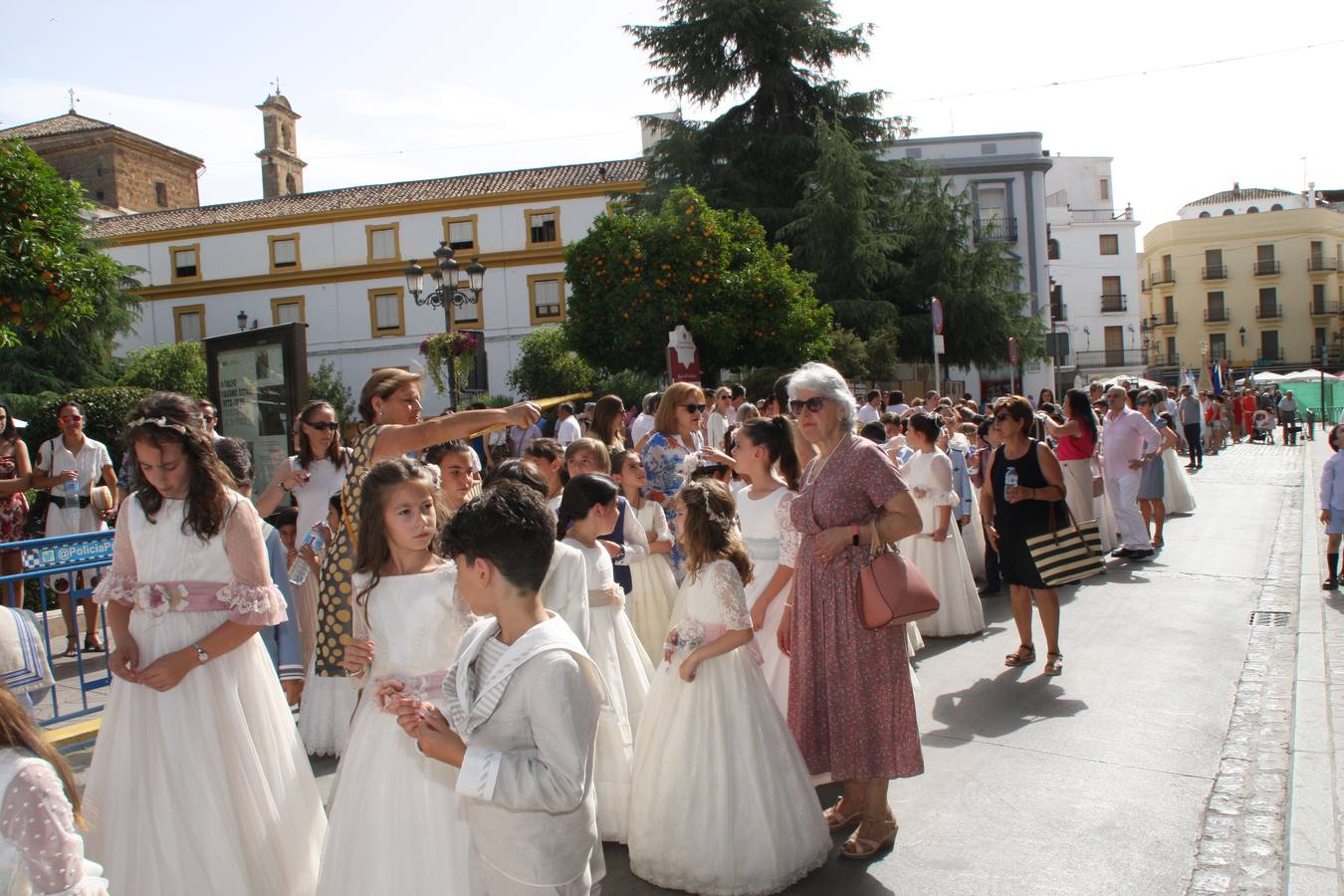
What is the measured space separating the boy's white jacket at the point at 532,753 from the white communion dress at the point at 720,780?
3.96ft

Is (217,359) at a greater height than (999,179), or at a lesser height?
lesser

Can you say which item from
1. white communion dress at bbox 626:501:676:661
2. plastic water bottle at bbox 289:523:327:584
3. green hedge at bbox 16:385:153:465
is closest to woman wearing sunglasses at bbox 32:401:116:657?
plastic water bottle at bbox 289:523:327:584

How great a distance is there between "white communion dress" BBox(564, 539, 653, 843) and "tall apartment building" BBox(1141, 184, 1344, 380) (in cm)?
6924

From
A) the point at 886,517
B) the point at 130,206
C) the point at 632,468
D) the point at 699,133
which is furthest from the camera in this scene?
the point at 130,206

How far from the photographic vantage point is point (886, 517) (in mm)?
4164

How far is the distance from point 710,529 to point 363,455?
1.54m

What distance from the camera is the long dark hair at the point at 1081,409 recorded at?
34.3ft

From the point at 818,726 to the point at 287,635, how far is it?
9.86 feet

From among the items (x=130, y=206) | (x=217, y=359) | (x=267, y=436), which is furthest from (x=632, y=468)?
(x=130, y=206)

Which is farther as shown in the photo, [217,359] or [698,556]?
[217,359]

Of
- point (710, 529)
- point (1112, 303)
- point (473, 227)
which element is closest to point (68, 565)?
point (710, 529)

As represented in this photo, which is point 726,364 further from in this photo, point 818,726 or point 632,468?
point 818,726

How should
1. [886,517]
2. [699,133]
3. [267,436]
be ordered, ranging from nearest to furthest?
[886,517]
[267,436]
[699,133]

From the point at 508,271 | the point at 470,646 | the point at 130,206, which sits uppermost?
the point at 130,206
